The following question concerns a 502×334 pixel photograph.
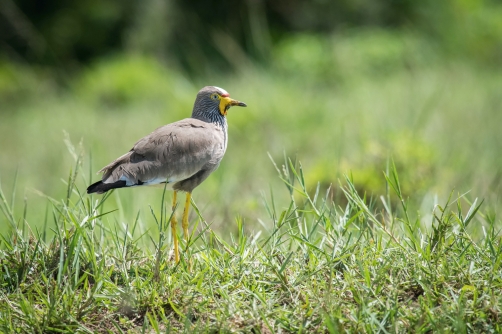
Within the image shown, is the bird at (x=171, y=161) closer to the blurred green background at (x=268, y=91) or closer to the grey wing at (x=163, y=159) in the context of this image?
the grey wing at (x=163, y=159)

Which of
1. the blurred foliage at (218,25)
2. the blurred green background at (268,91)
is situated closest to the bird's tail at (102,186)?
the blurred green background at (268,91)

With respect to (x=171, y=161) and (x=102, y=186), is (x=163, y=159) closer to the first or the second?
(x=171, y=161)

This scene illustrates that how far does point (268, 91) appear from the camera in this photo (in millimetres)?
7496

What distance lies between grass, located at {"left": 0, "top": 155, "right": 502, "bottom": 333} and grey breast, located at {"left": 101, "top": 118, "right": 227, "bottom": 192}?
11.0 inches

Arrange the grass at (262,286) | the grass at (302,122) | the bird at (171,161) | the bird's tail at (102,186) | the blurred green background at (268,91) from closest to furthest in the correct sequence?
the grass at (262,286)
the bird's tail at (102,186)
the bird at (171,161)
the grass at (302,122)
the blurred green background at (268,91)

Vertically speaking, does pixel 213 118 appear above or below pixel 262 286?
above

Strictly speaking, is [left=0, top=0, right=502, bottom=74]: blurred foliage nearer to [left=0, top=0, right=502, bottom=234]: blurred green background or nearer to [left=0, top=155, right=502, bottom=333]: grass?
[left=0, top=0, right=502, bottom=234]: blurred green background

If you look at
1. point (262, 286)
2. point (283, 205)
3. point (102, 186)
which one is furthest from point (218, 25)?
point (262, 286)

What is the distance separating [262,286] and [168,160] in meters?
0.77

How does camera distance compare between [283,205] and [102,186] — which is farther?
[283,205]

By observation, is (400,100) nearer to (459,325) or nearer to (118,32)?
(459,325)

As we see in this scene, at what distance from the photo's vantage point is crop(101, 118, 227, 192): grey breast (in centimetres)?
280

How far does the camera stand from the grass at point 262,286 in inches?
88.1

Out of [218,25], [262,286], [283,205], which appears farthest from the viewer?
[218,25]
